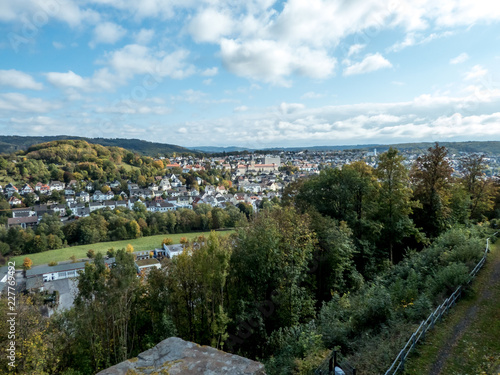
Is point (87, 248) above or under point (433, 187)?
under

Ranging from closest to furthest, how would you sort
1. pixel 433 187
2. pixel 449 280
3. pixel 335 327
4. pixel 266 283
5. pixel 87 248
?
pixel 335 327 → pixel 449 280 → pixel 266 283 → pixel 433 187 → pixel 87 248

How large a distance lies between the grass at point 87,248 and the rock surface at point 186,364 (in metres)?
41.3

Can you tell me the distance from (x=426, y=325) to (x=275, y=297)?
5387 millimetres

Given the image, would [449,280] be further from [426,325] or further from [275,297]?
[275,297]

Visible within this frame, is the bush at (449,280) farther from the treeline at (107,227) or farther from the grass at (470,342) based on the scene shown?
the treeline at (107,227)

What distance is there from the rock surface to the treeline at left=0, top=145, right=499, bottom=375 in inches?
86.0

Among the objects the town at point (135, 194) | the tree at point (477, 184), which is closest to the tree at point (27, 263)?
the town at point (135, 194)

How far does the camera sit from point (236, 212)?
2574 inches

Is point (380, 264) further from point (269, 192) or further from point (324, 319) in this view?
point (269, 192)

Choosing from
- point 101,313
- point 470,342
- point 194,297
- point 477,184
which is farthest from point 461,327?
point 477,184

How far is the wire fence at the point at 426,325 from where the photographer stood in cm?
553

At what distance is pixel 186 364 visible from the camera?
13.9 feet

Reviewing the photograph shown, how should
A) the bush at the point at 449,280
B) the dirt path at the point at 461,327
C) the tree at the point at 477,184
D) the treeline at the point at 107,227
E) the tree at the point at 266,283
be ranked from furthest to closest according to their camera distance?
1. the treeline at the point at 107,227
2. the tree at the point at 477,184
3. the tree at the point at 266,283
4. the bush at the point at 449,280
5. the dirt path at the point at 461,327

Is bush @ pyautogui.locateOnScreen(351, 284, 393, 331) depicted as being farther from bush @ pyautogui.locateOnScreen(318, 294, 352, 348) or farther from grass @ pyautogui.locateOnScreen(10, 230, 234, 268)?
grass @ pyautogui.locateOnScreen(10, 230, 234, 268)
